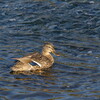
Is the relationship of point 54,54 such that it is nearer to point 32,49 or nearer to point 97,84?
point 32,49

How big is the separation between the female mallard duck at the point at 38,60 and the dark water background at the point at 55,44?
238mm

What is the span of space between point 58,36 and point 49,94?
4.76 metres

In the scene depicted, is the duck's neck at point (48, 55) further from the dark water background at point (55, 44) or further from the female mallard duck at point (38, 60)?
the dark water background at point (55, 44)

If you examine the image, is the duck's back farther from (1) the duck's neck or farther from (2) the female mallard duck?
(1) the duck's neck

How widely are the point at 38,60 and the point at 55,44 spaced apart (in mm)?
1768

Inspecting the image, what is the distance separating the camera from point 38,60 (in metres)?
10.9

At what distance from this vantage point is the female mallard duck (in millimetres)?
10352

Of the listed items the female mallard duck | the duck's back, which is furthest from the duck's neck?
the duck's back

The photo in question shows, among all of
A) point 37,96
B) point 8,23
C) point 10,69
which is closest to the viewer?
point 37,96

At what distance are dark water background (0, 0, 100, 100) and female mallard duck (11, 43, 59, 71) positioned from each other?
238 mm

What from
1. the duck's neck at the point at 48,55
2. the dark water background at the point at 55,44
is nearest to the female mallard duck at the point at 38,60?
the duck's neck at the point at 48,55

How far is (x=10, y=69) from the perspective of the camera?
34.0ft

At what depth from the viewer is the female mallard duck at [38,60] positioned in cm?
1035

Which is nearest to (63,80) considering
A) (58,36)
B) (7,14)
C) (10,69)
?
(10,69)
